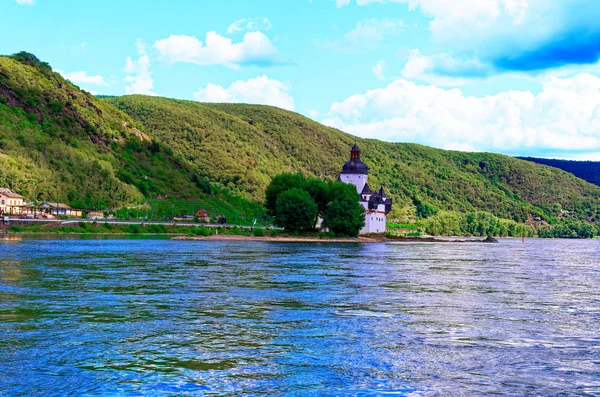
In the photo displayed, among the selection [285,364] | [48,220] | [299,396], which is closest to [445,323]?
[285,364]

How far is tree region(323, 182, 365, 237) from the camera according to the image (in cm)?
13575

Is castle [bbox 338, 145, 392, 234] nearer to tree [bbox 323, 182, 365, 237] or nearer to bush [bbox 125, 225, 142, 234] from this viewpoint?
tree [bbox 323, 182, 365, 237]

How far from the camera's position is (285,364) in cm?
1734

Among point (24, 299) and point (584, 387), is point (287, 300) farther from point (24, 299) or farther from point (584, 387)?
point (584, 387)

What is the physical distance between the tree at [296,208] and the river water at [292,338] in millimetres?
93441

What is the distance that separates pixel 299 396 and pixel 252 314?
11442mm

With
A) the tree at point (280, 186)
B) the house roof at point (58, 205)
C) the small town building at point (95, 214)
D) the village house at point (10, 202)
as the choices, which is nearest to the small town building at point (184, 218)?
the small town building at point (95, 214)

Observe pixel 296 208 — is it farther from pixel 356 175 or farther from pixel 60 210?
pixel 60 210

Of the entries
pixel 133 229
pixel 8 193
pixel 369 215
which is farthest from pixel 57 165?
pixel 369 215

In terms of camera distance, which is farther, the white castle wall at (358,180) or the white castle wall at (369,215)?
the white castle wall at (358,180)

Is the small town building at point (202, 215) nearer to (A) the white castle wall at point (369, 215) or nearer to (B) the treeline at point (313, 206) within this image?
(A) the white castle wall at point (369, 215)

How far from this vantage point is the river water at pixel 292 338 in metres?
15.4

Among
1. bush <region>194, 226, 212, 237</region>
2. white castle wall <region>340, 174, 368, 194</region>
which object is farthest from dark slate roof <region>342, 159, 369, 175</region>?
bush <region>194, 226, 212, 237</region>

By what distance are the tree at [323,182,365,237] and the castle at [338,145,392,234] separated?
2473 centimetres
